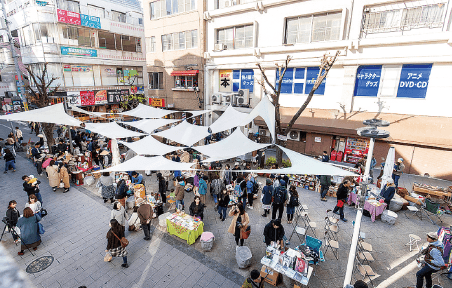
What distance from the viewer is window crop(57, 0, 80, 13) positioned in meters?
24.6

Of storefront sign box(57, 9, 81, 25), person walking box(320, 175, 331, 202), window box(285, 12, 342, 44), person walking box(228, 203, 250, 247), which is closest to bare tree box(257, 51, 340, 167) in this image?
person walking box(320, 175, 331, 202)

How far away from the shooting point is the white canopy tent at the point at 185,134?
1302 centimetres

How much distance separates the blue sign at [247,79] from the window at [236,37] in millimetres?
2135

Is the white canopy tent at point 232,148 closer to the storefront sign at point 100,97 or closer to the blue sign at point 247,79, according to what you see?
the blue sign at point 247,79

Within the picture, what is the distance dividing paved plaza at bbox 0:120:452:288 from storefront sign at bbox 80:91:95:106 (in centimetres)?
1887

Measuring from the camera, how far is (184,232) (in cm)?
809

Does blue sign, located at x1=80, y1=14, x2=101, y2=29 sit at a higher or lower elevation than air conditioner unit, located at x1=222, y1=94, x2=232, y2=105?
higher

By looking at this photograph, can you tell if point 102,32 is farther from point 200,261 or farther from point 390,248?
point 390,248

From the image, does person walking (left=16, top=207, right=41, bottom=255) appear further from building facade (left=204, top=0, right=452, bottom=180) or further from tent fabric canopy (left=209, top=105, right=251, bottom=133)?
building facade (left=204, top=0, right=452, bottom=180)

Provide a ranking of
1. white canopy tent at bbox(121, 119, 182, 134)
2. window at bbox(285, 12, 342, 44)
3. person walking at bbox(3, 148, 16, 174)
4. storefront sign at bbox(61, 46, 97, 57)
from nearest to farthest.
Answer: person walking at bbox(3, 148, 16, 174)
white canopy tent at bbox(121, 119, 182, 134)
window at bbox(285, 12, 342, 44)
storefront sign at bbox(61, 46, 97, 57)

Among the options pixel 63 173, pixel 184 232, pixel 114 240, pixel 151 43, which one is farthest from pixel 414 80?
pixel 151 43

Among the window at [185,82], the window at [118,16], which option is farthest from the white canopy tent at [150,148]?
the window at [118,16]

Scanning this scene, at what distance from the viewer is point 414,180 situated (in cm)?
1309

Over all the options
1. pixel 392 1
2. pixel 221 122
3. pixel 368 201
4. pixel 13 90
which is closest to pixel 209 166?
pixel 221 122
